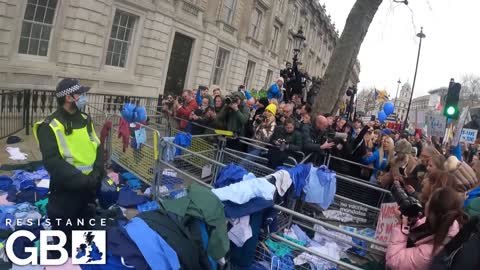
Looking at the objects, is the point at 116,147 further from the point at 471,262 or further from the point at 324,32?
the point at 324,32

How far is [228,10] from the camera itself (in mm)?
20047

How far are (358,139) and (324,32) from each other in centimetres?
4112

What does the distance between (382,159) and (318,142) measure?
1.34 metres

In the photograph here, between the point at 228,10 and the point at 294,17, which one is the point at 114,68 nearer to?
the point at 228,10

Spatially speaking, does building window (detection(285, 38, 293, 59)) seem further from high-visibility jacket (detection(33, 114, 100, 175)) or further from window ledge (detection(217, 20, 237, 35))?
high-visibility jacket (detection(33, 114, 100, 175))

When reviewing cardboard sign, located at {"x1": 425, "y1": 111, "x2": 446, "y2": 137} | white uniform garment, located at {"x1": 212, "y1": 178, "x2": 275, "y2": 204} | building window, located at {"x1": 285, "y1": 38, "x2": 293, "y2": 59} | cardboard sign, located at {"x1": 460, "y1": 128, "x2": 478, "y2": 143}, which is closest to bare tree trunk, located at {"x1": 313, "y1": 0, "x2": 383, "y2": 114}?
cardboard sign, located at {"x1": 425, "y1": 111, "x2": 446, "y2": 137}

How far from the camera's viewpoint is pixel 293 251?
337 centimetres

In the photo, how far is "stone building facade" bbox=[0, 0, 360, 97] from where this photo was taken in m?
10.9

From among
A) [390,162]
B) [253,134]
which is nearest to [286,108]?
[253,134]

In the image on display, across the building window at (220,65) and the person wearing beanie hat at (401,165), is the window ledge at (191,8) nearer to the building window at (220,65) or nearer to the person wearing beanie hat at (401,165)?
the building window at (220,65)

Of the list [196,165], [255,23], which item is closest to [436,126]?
[196,165]

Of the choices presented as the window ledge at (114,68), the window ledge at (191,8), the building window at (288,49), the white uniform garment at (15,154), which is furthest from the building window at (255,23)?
the white uniform garment at (15,154)

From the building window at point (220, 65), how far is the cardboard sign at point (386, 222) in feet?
57.6

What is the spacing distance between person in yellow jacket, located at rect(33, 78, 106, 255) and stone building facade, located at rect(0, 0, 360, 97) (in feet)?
30.3
